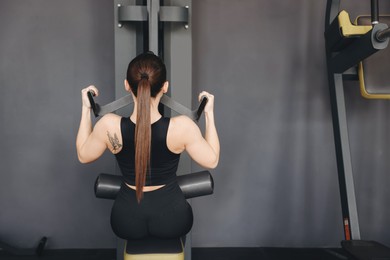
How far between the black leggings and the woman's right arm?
0.54ft

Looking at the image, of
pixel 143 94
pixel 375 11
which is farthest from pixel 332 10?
pixel 143 94

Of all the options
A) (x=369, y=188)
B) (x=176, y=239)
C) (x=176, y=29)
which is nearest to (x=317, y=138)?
(x=369, y=188)

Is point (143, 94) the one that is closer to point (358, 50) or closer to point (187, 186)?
point (187, 186)

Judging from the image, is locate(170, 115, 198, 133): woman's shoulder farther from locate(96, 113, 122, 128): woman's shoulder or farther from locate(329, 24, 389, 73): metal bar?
locate(329, 24, 389, 73): metal bar

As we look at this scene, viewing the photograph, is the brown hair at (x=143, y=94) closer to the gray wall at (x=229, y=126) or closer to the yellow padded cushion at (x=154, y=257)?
the yellow padded cushion at (x=154, y=257)

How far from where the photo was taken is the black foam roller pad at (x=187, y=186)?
151 centimetres

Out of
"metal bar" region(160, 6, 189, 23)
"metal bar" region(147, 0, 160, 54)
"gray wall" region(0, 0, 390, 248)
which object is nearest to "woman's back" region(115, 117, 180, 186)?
"metal bar" region(147, 0, 160, 54)

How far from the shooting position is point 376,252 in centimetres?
195

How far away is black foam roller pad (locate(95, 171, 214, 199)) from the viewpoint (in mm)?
1515

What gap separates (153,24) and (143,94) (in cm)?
51

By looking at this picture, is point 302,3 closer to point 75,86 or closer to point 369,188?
point 369,188

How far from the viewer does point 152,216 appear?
143 centimetres

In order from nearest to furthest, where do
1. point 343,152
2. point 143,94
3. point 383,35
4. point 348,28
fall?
1. point 143,94
2. point 383,35
3. point 348,28
4. point 343,152

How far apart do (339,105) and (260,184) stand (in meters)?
0.79
